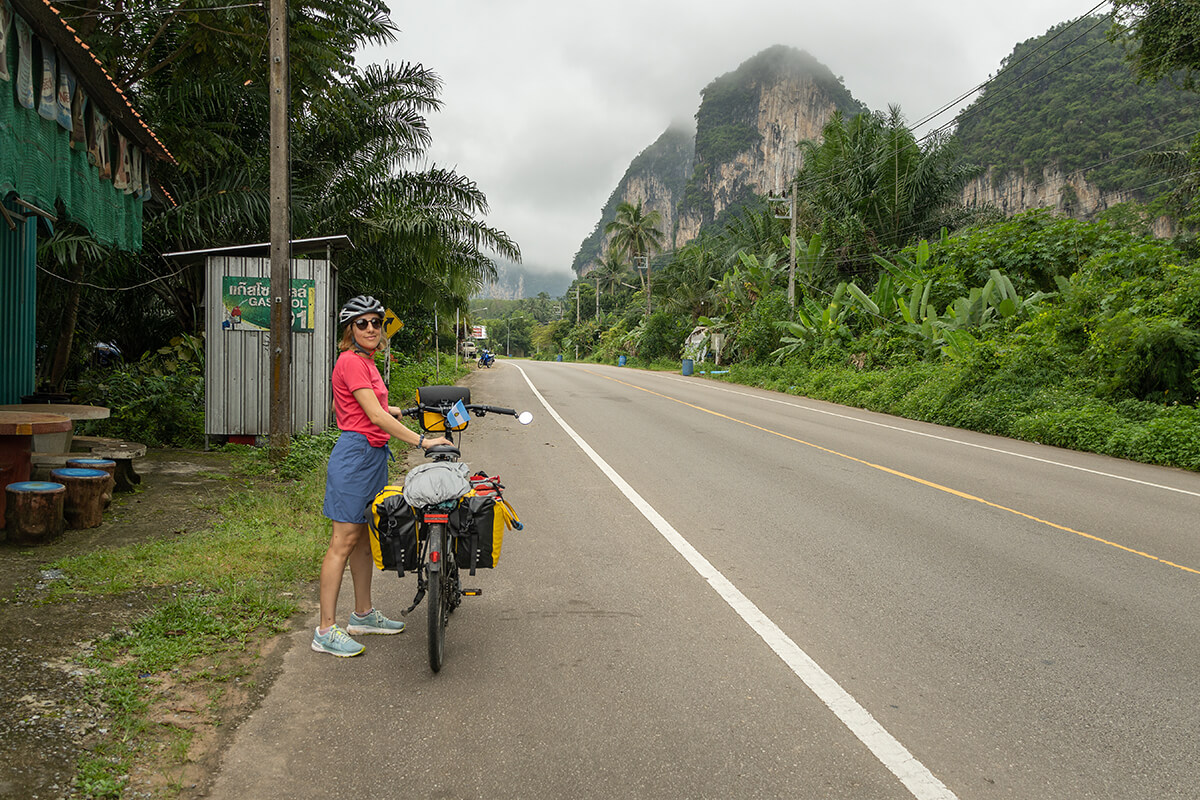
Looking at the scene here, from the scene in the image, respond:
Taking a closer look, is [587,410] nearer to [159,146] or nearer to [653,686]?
[159,146]

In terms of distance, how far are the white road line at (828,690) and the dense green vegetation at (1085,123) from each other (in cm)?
5205

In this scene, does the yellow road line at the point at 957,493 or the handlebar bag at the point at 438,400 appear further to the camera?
the yellow road line at the point at 957,493

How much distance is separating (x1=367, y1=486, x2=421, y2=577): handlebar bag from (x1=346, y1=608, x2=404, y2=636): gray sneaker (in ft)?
1.88

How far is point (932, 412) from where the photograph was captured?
1756 cm

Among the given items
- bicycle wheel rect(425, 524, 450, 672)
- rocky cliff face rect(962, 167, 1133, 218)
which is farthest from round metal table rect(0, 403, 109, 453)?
rocky cliff face rect(962, 167, 1133, 218)

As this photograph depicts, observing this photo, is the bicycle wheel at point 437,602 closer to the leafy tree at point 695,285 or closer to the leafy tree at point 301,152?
the leafy tree at point 301,152

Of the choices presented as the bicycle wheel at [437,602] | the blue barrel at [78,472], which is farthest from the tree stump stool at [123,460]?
the bicycle wheel at [437,602]

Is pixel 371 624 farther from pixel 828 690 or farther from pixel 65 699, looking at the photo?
pixel 828 690

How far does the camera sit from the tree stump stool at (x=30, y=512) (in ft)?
19.3

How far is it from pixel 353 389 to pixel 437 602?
119 cm

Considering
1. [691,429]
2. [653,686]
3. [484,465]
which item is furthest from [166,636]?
[691,429]

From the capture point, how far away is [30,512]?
19.3ft

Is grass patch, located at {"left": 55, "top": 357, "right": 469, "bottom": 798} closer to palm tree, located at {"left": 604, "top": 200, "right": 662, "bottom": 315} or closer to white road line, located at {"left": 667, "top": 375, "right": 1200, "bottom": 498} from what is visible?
white road line, located at {"left": 667, "top": 375, "right": 1200, "bottom": 498}

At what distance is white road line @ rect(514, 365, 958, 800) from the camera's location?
10.1 feet
